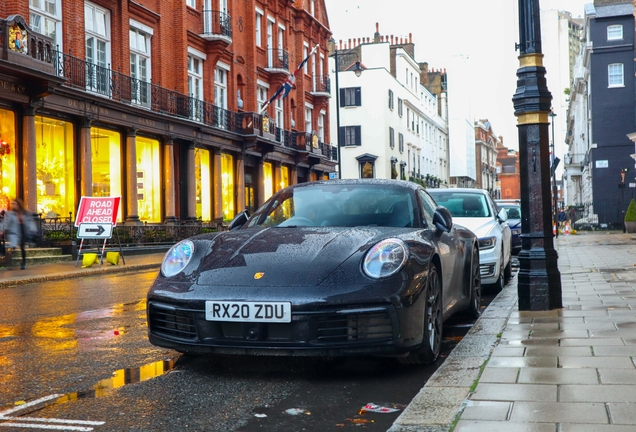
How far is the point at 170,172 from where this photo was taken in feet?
99.9

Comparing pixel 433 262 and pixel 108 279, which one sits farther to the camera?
pixel 108 279

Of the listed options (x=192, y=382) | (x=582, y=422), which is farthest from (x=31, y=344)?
(x=582, y=422)

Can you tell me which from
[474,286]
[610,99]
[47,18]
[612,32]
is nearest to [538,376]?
[474,286]

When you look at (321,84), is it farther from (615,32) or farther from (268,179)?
(615,32)

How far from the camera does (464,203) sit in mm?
12984

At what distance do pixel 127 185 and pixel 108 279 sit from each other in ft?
39.8

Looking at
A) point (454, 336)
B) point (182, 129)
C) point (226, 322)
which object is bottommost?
point (454, 336)

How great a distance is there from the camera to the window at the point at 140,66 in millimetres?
28469

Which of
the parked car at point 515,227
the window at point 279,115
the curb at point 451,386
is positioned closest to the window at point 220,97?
the window at point 279,115

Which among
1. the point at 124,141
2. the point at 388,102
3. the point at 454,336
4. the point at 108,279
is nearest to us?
the point at 454,336

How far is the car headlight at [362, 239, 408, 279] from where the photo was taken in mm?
5250

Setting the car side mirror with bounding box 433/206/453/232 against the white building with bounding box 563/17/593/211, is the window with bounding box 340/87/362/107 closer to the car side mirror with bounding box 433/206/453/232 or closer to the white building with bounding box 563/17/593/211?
the white building with bounding box 563/17/593/211

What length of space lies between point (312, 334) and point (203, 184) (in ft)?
97.1

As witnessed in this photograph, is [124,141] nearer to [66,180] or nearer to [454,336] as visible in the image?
[66,180]
